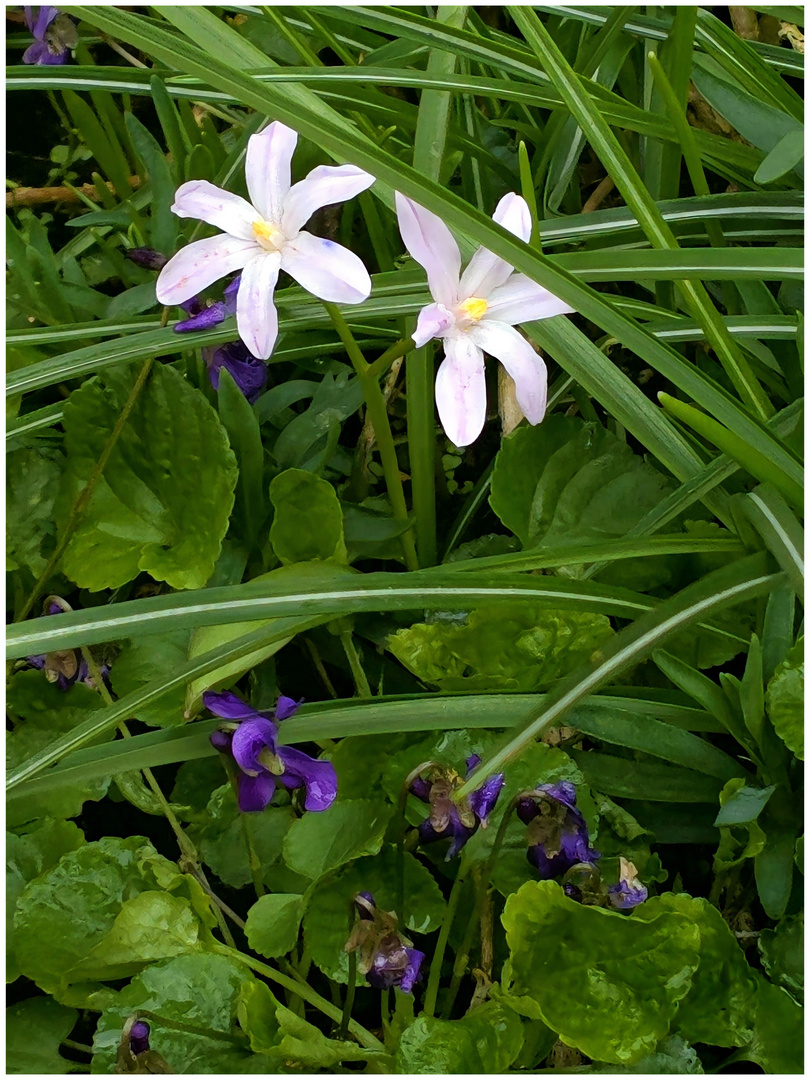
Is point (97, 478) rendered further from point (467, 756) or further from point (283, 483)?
point (467, 756)

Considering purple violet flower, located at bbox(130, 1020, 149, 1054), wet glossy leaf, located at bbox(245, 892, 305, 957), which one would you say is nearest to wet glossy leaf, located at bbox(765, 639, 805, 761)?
wet glossy leaf, located at bbox(245, 892, 305, 957)

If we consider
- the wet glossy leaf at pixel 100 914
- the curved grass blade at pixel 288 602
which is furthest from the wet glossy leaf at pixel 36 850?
the curved grass blade at pixel 288 602

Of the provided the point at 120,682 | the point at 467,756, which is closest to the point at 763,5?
the point at 467,756

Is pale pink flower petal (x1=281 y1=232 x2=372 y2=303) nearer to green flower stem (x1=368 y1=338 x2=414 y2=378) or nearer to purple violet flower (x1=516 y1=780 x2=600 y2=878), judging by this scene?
green flower stem (x1=368 y1=338 x2=414 y2=378)

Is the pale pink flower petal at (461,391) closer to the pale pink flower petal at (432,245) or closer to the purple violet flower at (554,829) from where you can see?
the pale pink flower petal at (432,245)

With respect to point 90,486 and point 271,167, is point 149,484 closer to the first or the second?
point 90,486
